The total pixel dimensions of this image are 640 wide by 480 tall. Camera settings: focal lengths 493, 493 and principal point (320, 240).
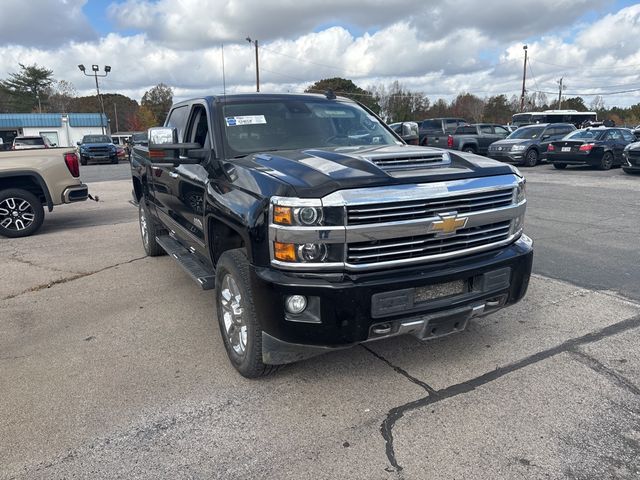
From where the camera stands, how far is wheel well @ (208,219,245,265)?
11.3ft

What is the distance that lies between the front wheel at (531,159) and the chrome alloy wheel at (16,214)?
16937mm

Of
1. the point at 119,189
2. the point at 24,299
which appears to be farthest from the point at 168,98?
the point at 24,299

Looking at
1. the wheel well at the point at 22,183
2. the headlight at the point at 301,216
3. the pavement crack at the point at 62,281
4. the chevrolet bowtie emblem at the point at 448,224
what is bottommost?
the pavement crack at the point at 62,281

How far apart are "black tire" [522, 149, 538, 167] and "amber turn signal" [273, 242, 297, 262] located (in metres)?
18.4

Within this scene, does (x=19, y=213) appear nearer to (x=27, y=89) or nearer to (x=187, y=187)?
(x=187, y=187)

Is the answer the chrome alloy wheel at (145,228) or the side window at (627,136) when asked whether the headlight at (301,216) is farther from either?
the side window at (627,136)

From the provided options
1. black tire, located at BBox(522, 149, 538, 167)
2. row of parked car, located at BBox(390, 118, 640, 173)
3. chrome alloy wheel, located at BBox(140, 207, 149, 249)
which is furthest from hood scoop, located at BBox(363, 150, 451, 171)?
black tire, located at BBox(522, 149, 538, 167)

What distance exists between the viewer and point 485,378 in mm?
3297

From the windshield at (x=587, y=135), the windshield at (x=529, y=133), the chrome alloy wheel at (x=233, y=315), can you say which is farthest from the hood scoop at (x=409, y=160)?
the windshield at (x=529, y=133)

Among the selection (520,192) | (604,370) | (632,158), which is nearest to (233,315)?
(520,192)

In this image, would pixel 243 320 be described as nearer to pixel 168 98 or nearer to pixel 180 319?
pixel 180 319

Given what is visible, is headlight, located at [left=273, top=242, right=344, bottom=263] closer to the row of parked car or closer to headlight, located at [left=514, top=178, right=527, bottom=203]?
headlight, located at [left=514, top=178, right=527, bottom=203]

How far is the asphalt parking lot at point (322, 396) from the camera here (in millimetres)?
2547

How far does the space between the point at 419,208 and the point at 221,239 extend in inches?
59.2
